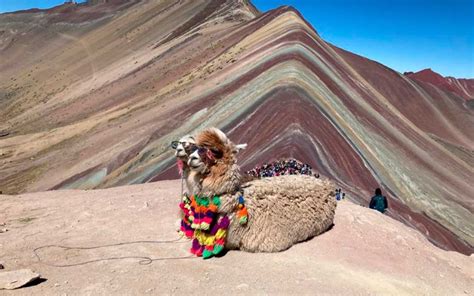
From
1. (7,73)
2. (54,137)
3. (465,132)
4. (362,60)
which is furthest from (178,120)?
(7,73)

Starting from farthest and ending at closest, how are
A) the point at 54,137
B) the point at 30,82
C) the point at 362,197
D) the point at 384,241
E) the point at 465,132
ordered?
1. the point at 30,82
2. the point at 465,132
3. the point at 54,137
4. the point at 362,197
5. the point at 384,241

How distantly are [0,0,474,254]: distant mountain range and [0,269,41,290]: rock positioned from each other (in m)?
10.2

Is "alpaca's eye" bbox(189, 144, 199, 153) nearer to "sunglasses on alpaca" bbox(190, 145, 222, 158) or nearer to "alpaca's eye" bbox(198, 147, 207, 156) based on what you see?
"sunglasses on alpaca" bbox(190, 145, 222, 158)

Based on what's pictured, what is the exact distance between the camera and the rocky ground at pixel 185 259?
555cm

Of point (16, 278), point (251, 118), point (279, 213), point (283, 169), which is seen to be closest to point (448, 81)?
point (251, 118)

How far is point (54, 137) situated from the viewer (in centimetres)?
3078

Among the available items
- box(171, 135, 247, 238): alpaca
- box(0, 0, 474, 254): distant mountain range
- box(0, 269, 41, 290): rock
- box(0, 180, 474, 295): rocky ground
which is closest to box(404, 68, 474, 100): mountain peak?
box(0, 0, 474, 254): distant mountain range

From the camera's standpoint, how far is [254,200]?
7.20m

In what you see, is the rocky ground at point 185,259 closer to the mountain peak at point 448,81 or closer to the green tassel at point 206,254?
the green tassel at point 206,254

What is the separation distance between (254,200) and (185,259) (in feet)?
5.08

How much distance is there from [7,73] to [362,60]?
189 ft

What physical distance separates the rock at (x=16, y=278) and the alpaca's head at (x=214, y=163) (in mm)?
2685

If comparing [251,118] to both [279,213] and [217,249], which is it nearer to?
[279,213]

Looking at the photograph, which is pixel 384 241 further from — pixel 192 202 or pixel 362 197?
pixel 362 197
